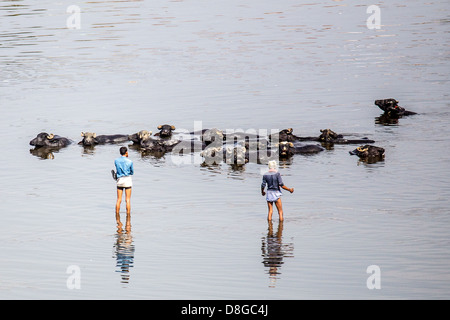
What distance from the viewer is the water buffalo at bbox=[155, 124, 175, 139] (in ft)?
126

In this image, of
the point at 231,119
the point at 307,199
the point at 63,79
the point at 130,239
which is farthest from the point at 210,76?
the point at 130,239

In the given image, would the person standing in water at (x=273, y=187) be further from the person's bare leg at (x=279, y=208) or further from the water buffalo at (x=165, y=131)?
the water buffalo at (x=165, y=131)

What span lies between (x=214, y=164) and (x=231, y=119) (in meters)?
8.64

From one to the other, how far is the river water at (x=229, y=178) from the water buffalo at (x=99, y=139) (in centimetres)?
62

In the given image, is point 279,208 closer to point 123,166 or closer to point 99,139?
point 123,166

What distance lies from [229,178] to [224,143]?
16.9ft

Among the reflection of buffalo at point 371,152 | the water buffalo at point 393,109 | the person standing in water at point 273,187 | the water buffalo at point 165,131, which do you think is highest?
the water buffalo at point 393,109

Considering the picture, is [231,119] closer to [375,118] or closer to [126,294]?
[375,118]

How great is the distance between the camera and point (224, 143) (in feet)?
119

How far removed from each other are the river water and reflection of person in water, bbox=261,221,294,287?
0.26 ft

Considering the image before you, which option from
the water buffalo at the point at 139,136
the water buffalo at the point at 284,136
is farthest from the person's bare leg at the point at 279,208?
the water buffalo at the point at 139,136

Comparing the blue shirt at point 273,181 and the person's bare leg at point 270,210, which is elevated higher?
the blue shirt at point 273,181

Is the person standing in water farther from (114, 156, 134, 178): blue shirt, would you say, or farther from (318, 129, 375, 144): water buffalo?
(318, 129, 375, 144): water buffalo

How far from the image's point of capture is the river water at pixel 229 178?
21156 millimetres
